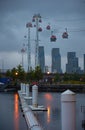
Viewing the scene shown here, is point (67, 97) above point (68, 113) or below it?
above

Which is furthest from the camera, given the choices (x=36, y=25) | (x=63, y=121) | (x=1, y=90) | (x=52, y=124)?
(x=36, y=25)

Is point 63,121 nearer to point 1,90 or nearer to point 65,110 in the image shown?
point 65,110

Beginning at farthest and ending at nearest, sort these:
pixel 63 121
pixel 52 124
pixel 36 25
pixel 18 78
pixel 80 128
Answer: pixel 18 78 < pixel 36 25 < pixel 52 124 < pixel 80 128 < pixel 63 121

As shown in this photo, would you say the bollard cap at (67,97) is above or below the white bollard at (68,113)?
above

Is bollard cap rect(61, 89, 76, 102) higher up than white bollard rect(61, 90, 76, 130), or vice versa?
bollard cap rect(61, 89, 76, 102)

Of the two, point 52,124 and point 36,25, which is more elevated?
point 36,25

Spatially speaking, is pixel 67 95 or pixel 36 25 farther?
pixel 36 25

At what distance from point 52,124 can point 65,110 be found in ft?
50.0

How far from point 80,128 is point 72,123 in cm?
1330

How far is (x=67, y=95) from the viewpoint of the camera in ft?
26.0

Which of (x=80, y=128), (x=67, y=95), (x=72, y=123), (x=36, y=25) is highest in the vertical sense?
(x=36, y=25)

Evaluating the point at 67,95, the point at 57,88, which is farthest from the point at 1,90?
the point at 67,95

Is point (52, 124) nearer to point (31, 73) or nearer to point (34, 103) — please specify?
point (34, 103)

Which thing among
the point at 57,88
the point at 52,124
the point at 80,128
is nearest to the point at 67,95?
the point at 80,128
